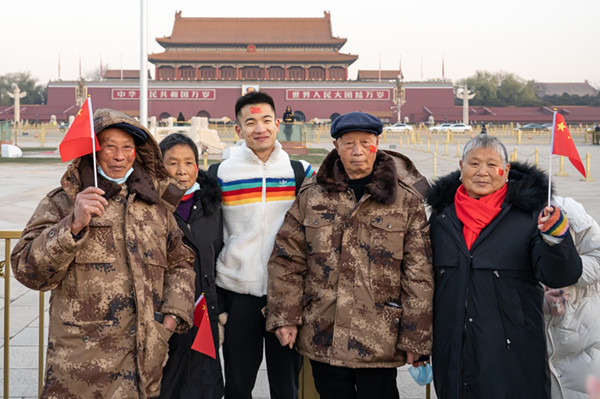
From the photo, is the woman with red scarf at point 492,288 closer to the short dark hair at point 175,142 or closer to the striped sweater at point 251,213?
the striped sweater at point 251,213

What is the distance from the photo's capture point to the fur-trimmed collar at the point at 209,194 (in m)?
2.48

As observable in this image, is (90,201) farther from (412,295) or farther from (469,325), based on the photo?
(469,325)

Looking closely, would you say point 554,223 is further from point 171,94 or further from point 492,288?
point 171,94

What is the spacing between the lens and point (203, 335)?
2.36m

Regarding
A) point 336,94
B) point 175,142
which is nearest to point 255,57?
point 336,94

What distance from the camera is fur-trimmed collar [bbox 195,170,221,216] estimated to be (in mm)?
2484

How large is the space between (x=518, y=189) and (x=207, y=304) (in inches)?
51.2

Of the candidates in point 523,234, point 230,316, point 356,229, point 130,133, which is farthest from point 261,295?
point 523,234

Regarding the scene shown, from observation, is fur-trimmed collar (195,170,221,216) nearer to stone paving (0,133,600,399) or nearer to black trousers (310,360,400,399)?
black trousers (310,360,400,399)

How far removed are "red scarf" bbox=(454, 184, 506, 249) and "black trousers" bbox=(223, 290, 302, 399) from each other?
900mm

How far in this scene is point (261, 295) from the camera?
251 centimetres

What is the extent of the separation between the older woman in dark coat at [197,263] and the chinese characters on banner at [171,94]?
A: 4049cm

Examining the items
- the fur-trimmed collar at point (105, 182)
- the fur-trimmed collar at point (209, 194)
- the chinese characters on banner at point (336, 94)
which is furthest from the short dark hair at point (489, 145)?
the chinese characters on banner at point (336, 94)

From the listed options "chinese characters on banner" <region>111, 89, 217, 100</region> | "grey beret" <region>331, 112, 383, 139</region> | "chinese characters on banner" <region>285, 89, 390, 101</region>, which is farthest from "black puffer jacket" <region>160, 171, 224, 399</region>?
"chinese characters on banner" <region>111, 89, 217, 100</region>
